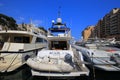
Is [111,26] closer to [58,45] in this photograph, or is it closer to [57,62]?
[58,45]

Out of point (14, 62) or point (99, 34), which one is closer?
point (14, 62)

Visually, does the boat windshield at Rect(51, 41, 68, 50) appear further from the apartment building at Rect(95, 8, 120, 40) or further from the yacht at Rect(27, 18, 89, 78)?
the apartment building at Rect(95, 8, 120, 40)

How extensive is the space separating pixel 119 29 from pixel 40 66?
9735cm

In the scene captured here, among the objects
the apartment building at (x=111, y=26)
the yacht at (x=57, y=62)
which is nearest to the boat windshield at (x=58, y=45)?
the yacht at (x=57, y=62)

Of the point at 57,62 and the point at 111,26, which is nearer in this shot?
the point at 57,62

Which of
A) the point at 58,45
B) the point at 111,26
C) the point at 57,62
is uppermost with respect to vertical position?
the point at 111,26

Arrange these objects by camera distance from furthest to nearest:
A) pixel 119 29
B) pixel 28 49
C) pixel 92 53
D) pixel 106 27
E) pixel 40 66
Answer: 1. pixel 106 27
2. pixel 119 29
3. pixel 28 49
4. pixel 92 53
5. pixel 40 66

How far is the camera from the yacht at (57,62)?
8836 mm

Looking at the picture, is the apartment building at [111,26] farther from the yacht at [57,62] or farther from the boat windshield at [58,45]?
the yacht at [57,62]

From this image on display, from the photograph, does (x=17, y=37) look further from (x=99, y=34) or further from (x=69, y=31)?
(x=99, y=34)

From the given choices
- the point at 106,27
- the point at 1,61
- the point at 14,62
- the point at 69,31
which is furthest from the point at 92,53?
the point at 106,27

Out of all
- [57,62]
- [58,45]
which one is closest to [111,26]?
[58,45]

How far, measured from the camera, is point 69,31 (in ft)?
50.8

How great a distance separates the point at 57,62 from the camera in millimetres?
9586
